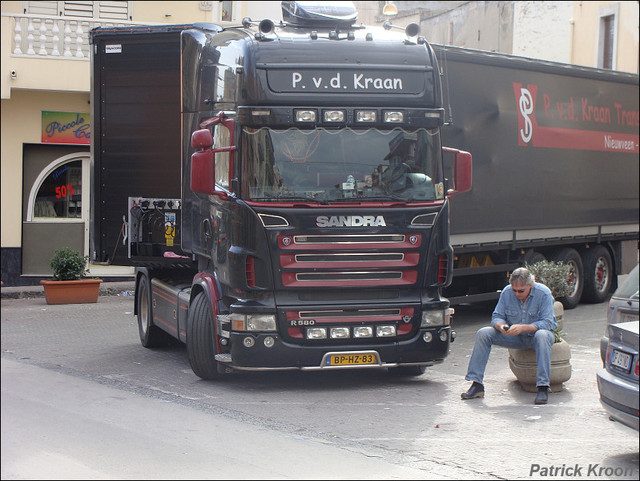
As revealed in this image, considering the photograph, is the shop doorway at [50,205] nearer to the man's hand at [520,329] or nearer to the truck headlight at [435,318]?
the truck headlight at [435,318]

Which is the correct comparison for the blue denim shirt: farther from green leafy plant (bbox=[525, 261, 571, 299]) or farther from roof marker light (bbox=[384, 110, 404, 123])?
green leafy plant (bbox=[525, 261, 571, 299])

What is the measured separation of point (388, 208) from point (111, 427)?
3.95 m

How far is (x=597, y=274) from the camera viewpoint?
17.0m

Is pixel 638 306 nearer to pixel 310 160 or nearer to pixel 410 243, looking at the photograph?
pixel 410 243

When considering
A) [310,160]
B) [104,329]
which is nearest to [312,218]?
[310,160]

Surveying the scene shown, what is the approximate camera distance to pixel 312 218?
9.14 meters

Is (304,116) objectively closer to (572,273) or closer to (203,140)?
(203,140)

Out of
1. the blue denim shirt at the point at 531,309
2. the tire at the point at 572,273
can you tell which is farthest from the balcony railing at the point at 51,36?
the blue denim shirt at the point at 531,309

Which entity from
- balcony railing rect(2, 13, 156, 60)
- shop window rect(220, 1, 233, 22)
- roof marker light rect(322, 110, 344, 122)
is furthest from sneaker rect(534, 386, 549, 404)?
shop window rect(220, 1, 233, 22)

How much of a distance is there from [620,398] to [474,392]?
8.73 feet

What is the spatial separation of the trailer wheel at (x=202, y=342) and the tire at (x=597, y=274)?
349 inches

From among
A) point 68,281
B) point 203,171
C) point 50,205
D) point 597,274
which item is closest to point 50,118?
point 50,205

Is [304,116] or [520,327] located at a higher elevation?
[304,116]

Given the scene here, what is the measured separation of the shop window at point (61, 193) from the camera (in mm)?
19859
